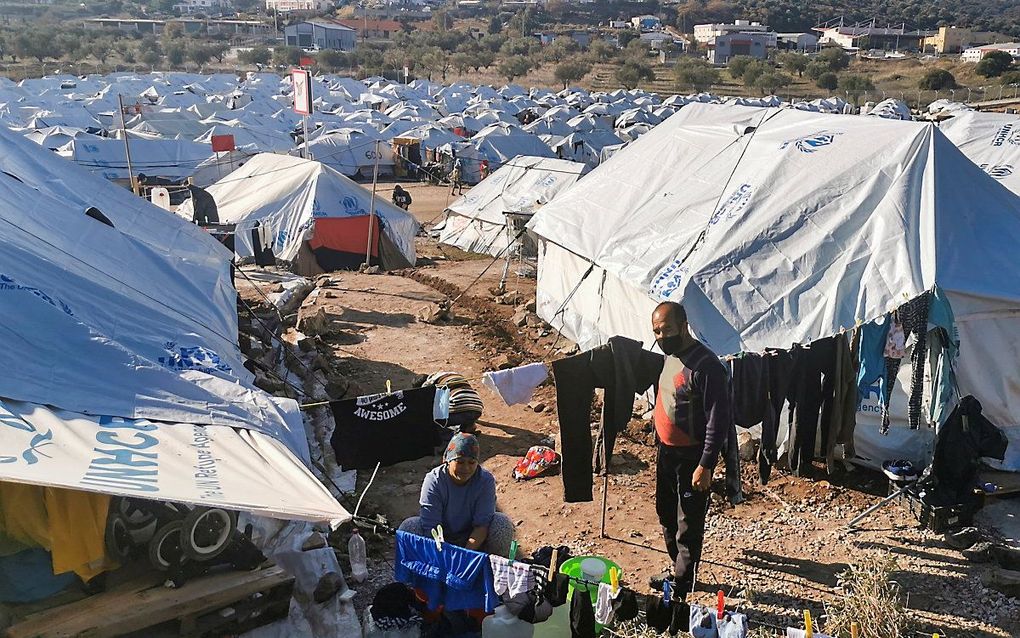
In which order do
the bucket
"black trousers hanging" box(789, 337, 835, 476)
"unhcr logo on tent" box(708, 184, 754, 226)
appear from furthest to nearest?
"unhcr logo on tent" box(708, 184, 754, 226) < "black trousers hanging" box(789, 337, 835, 476) < the bucket

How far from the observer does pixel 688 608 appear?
4.55m

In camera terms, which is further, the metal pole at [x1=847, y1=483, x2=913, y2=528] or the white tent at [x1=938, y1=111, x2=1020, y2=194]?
the white tent at [x1=938, y1=111, x2=1020, y2=194]

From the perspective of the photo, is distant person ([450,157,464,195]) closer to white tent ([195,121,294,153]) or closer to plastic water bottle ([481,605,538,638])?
white tent ([195,121,294,153])

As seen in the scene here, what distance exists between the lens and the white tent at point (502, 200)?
2038cm

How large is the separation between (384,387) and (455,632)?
6211 millimetres

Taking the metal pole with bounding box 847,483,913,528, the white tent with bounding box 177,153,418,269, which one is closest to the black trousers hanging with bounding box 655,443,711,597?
the metal pole with bounding box 847,483,913,528

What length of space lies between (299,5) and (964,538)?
176 meters

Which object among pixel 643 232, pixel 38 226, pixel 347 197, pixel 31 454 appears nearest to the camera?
pixel 31 454

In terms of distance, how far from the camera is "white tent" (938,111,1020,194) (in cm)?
1720

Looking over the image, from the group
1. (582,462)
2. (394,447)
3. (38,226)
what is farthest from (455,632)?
(38,226)

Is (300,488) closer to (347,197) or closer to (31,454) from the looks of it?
(31,454)

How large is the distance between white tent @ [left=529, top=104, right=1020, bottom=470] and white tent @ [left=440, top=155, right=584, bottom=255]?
8.73 meters

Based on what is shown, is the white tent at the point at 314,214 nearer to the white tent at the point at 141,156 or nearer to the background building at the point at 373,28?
the white tent at the point at 141,156

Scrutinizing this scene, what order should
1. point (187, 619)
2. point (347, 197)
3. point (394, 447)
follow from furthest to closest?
point (347, 197)
point (394, 447)
point (187, 619)
